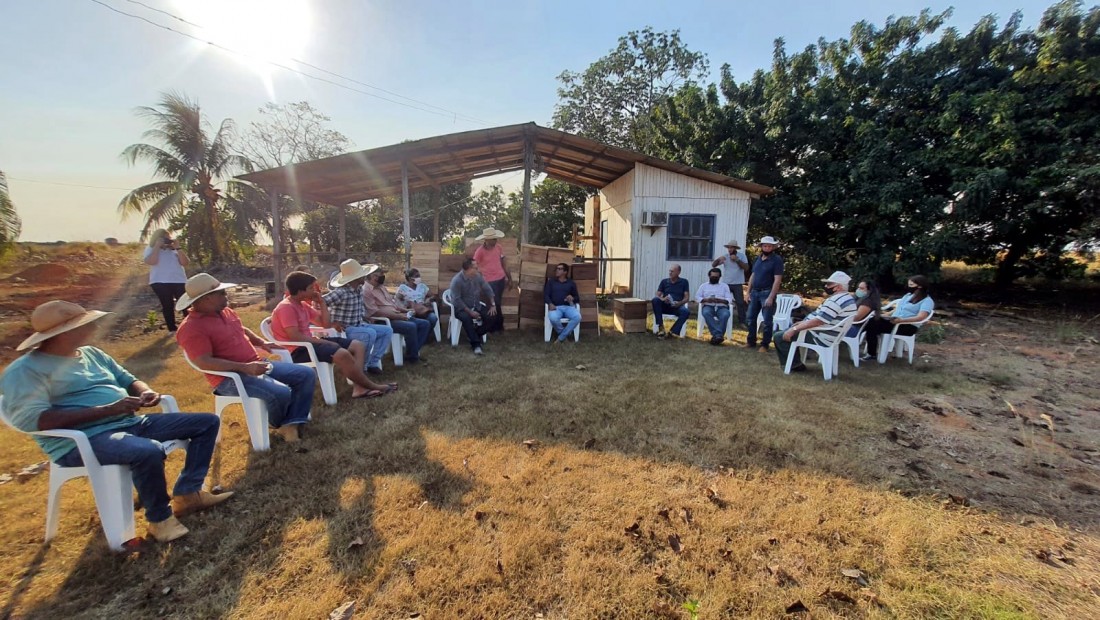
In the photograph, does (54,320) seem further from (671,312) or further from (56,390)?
(671,312)

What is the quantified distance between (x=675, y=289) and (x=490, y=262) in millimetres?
3113

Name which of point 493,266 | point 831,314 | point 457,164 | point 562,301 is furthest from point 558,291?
point 457,164

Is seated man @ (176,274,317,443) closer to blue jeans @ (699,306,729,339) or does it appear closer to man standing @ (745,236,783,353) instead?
blue jeans @ (699,306,729,339)

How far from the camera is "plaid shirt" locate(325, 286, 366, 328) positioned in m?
4.92

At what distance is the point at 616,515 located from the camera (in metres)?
2.66

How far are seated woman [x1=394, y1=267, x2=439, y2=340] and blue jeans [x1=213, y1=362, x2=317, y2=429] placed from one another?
2658mm

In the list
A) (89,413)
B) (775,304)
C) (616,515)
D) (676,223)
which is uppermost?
(676,223)

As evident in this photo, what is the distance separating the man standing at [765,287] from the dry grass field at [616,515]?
2.02 meters

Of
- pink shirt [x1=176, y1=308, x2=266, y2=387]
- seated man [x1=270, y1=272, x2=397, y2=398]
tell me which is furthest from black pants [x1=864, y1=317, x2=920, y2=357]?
pink shirt [x1=176, y1=308, x2=266, y2=387]

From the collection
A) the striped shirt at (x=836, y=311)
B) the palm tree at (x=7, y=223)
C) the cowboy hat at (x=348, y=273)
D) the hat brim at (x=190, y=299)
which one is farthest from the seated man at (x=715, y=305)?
the palm tree at (x=7, y=223)

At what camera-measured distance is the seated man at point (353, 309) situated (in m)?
4.90

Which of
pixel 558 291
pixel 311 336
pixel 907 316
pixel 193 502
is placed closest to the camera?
pixel 193 502

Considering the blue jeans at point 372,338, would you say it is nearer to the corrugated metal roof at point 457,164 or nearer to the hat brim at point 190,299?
the hat brim at point 190,299

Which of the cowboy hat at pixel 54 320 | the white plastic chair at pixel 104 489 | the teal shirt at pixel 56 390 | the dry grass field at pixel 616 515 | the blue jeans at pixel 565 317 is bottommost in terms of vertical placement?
the dry grass field at pixel 616 515
